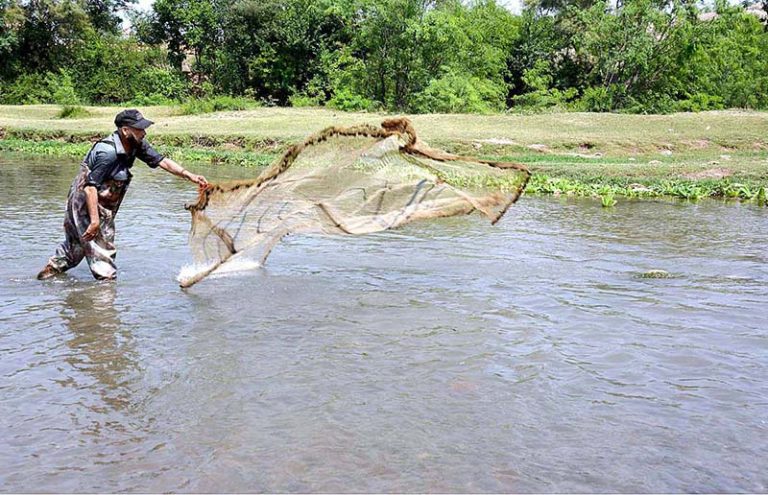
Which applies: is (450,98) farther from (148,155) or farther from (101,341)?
(101,341)

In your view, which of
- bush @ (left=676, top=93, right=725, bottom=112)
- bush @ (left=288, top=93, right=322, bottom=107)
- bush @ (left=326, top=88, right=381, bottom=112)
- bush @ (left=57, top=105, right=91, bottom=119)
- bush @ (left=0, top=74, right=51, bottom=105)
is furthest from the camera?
bush @ (left=0, top=74, right=51, bottom=105)

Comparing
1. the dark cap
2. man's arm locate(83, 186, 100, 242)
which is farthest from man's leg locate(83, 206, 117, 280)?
the dark cap

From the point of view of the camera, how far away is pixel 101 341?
5.54 metres

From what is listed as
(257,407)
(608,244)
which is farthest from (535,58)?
(257,407)

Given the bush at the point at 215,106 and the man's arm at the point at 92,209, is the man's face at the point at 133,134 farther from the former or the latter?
the bush at the point at 215,106

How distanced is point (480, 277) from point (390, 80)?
29.0 m

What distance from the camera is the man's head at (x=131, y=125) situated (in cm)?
656

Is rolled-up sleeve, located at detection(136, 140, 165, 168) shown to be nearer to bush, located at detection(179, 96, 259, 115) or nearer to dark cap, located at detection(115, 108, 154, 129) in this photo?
dark cap, located at detection(115, 108, 154, 129)

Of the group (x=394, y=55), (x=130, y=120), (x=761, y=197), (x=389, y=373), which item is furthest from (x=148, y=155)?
(x=394, y=55)

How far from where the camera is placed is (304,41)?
39.4 m

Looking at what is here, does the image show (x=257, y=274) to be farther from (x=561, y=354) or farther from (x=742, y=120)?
(x=742, y=120)

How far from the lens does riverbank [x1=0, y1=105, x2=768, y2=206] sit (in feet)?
50.0

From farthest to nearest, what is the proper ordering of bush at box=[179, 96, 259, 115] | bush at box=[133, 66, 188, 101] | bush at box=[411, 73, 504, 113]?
bush at box=[133, 66, 188, 101], bush at box=[179, 96, 259, 115], bush at box=[411, 73, 504, 113]

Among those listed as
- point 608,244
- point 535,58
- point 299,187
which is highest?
point 535,58
